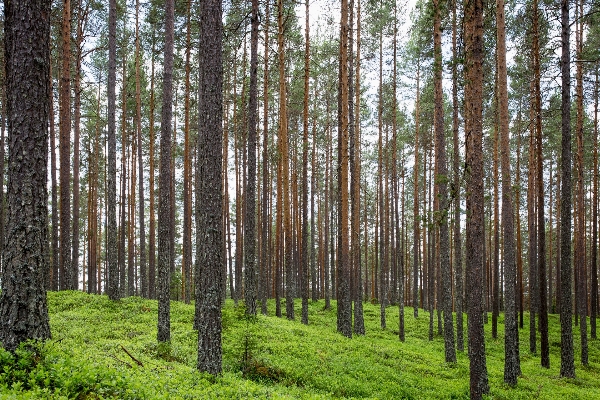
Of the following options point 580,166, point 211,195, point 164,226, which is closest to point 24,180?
point 211,195

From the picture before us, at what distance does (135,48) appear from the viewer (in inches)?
944

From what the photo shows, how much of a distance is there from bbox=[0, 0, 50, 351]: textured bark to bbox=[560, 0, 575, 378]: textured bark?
49.3 ft

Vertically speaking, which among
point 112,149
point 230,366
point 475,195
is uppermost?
point 112,149

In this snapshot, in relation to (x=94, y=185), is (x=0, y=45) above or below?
above

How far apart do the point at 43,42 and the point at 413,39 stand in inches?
860

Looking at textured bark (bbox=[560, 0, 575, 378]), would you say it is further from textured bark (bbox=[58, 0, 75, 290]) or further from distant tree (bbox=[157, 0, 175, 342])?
textured bark (bbox=[58, 0, 75, 290])

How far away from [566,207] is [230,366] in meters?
12.4

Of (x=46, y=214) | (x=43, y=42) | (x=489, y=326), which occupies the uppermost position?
(x=43, y=42)

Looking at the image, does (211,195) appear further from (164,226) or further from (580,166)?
(580,166)

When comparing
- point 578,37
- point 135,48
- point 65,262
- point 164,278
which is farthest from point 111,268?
point 578,37

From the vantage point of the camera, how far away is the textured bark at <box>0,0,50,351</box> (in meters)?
5.61

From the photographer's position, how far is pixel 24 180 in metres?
5.71

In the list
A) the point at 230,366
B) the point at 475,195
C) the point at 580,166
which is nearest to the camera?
the point at 475,195

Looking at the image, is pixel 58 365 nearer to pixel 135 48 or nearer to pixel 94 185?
pixel 135 48
